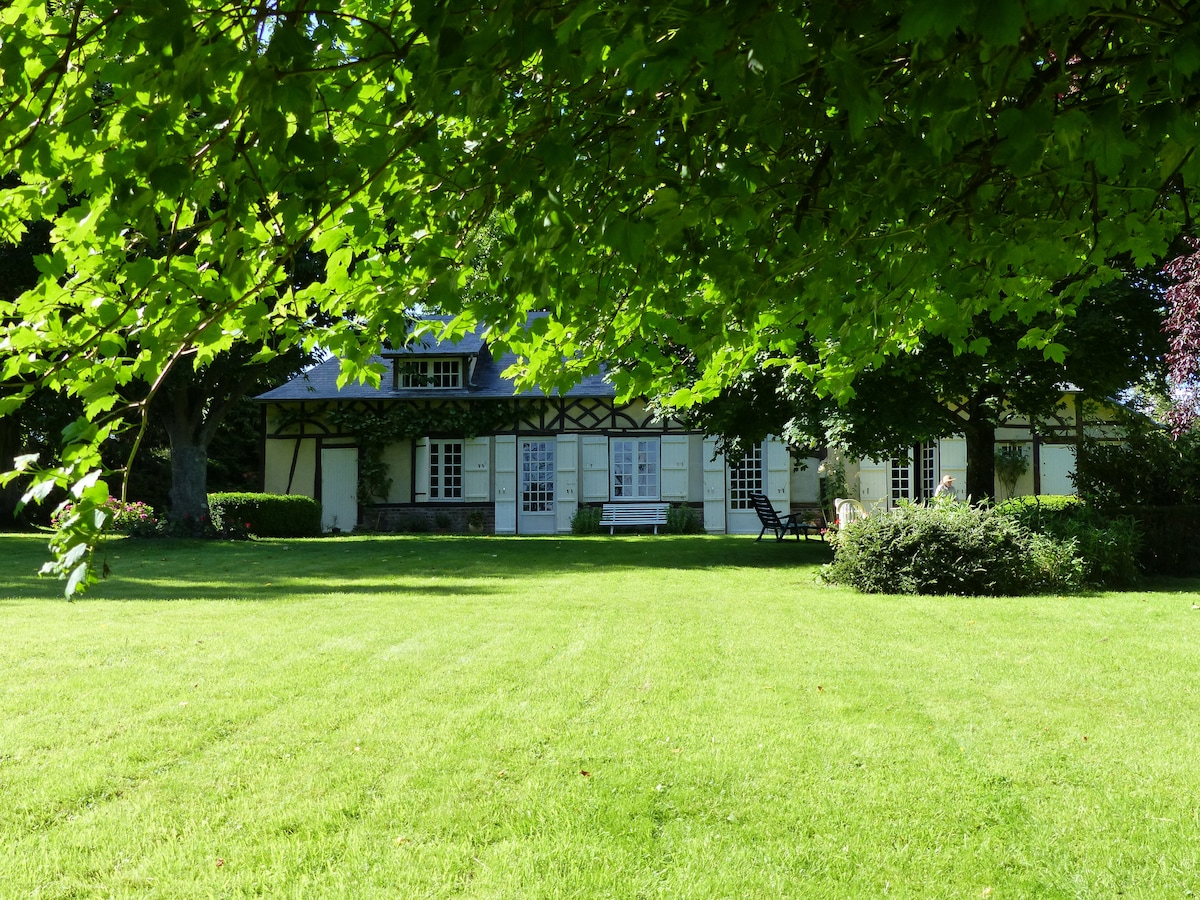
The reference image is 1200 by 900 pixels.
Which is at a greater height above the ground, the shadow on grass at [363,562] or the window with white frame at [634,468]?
the window with white frame at [634,468]

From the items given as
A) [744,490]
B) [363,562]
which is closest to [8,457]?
[363,562]

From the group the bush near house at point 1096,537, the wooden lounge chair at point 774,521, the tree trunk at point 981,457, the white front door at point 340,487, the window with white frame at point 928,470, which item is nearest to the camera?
the bush near house at point 1096,537

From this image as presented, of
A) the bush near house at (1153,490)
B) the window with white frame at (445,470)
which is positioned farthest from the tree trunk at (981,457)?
the window with white frame at (445,470)

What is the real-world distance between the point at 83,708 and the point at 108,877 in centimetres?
216

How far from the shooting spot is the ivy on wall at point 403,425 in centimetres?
2297

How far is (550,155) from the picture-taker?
2.49 meters

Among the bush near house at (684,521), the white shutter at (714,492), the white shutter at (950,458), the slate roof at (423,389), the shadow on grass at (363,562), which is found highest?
the slate roof at (423,389)

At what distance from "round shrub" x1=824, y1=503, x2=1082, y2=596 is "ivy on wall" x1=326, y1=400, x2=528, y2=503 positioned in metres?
13.5

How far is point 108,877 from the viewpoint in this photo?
3.01 m

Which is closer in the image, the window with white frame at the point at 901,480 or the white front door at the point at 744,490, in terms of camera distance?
the window with white frame at the point at 901,480

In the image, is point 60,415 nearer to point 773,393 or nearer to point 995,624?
point 773,393

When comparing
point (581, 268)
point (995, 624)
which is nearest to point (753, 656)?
point (995, 624)

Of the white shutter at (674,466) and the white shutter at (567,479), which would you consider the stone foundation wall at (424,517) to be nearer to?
the white shutter at (567,479)

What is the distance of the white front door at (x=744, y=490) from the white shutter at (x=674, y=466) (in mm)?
1086
